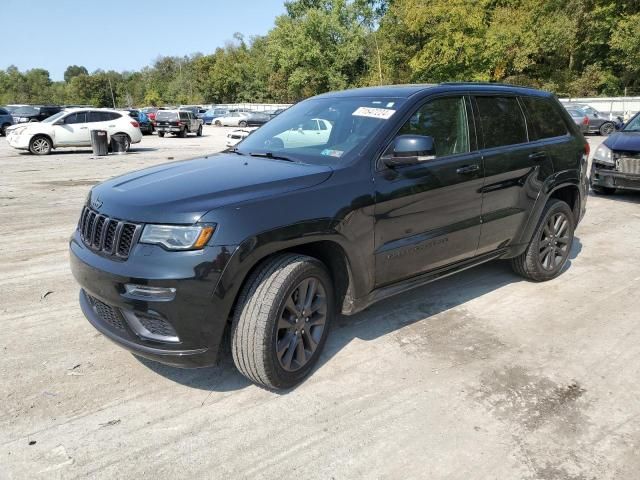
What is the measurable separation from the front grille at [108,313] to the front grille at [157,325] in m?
0.18

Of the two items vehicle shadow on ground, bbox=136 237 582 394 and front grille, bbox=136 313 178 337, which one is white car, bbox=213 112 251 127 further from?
front grille, bbox=136 313 178 337

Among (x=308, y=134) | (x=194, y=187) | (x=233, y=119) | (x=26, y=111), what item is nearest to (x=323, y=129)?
(x=308, y=134)

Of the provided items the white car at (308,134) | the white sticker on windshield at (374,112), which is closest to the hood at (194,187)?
the white car at (308,134)

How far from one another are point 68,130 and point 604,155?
55.1 ft

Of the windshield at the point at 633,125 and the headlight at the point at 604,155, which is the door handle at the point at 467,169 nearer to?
the headlight at the point at 604,155

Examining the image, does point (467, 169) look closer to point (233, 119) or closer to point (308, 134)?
point (308, 134)

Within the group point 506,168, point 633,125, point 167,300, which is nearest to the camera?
point 167,300

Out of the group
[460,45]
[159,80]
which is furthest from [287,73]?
[159,80]

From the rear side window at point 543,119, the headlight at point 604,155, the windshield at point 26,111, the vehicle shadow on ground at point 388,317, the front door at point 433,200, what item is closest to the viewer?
the vehicle shadow on ground at point 388,317

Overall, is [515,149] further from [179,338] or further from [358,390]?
[179,338]

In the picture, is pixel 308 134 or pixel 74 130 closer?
pixel 308 134

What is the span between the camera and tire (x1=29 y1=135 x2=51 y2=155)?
1752 centimetres

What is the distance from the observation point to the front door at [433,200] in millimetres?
3377

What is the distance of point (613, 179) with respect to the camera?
28.9ft
